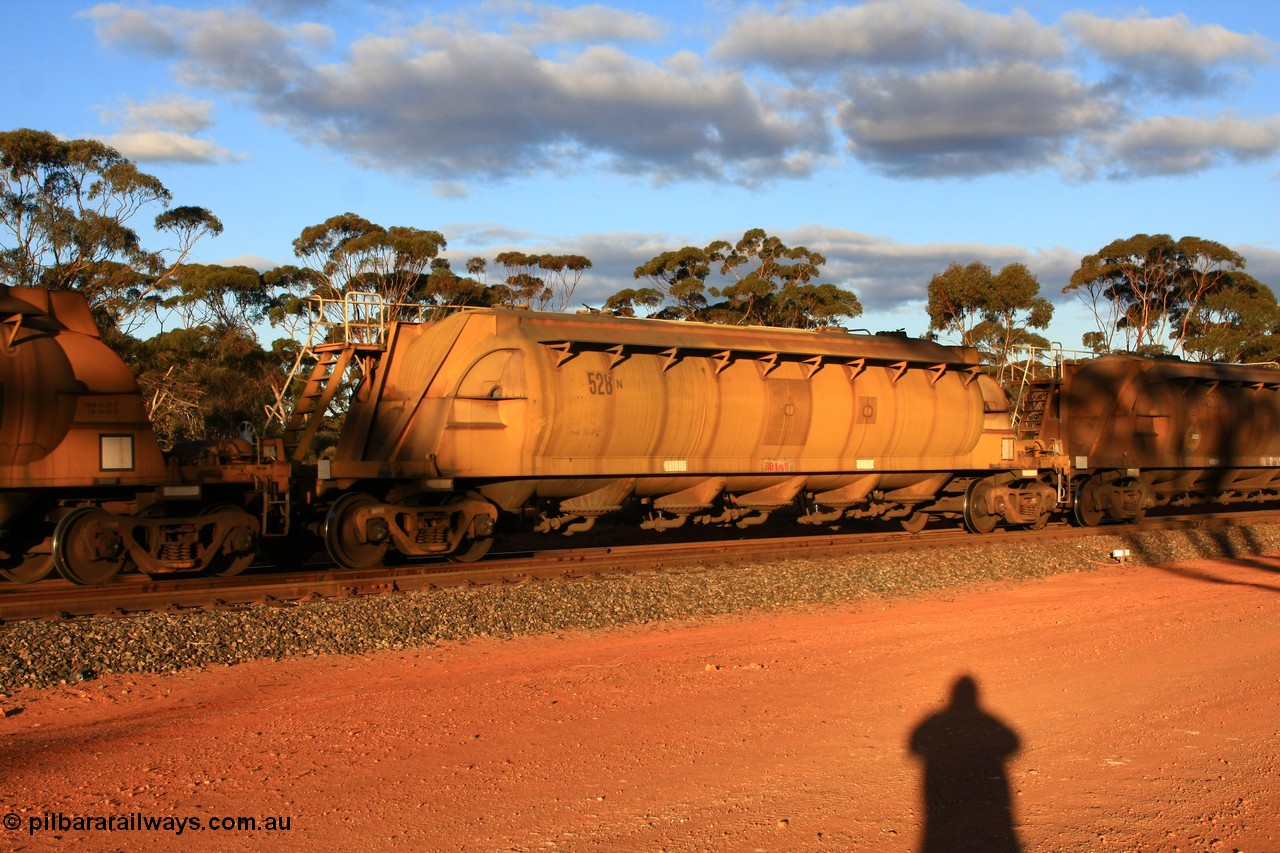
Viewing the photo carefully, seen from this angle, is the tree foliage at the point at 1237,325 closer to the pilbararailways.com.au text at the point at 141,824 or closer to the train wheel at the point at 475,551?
the train wheel at the point at 475,551

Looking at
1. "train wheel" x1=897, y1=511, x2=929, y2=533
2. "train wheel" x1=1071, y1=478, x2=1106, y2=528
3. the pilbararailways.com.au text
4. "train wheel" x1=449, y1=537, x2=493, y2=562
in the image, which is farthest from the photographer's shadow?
"train wheel" x1=1071, y1=478, x2=1106, y2=528

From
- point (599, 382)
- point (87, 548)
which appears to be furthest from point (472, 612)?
point (599, 382)

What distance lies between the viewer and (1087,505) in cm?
2291

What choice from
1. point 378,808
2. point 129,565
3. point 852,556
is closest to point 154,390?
point 129,565

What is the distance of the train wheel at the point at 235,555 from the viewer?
43.4 feet

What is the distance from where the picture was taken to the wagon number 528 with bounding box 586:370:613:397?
14865mm

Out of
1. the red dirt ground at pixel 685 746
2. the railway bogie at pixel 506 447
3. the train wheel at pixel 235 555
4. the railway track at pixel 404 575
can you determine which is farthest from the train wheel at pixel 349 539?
the red dirt ground at pixel 685 746

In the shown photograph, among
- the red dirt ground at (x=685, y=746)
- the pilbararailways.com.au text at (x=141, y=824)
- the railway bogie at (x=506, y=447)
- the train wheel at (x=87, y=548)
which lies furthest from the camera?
the railway bogie at (x=506, y=447)

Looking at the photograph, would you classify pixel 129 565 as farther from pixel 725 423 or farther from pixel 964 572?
pixel 964 572

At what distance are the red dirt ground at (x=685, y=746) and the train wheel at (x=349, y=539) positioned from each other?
12.7ft

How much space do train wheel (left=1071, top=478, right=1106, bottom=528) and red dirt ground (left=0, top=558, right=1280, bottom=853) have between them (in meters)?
12.0

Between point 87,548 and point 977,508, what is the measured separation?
14.9m

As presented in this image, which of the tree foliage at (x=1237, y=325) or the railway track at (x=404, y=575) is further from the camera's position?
the tree foliage at (x=1237, y=325)

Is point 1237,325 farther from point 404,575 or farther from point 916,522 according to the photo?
point 404,575
